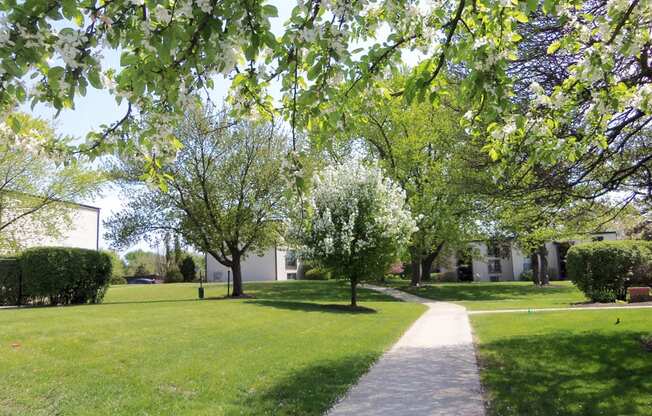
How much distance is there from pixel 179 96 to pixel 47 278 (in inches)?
739

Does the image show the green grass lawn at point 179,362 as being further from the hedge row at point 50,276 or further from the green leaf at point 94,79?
the hedge row at point 50,276

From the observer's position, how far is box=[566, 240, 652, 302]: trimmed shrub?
19.6m

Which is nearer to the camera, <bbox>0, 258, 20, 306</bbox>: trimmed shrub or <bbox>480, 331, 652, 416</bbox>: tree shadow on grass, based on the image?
<bbox>480, 331, 652, 416</bbox>: tree shadow on grass

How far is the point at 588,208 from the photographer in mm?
10859

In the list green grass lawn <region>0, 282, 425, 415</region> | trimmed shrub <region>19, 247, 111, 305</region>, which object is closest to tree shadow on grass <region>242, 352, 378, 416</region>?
green grass lawn <region>0, 282, 425, 415</region>

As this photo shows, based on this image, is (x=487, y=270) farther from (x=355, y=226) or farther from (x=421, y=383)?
(x=421, y=383)

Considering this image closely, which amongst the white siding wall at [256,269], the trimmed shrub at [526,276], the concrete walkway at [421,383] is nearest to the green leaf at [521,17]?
the concrete walkway at [421,383]

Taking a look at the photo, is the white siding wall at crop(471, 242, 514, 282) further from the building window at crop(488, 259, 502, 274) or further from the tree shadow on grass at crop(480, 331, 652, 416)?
the tree shadow on grass at crop(480, 331, 652, 416)

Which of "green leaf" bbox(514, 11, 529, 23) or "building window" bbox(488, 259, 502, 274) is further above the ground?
"green leaf" bbox(514, 11, 529, 23)

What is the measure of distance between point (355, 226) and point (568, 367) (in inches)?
442

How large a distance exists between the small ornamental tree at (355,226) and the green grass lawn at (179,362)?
4.09m

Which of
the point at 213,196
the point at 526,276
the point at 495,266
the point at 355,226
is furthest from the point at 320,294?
the point at 495,266

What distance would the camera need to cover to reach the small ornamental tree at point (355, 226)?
18.8 meters

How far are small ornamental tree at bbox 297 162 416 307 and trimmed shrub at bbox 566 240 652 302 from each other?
22.6 feet
